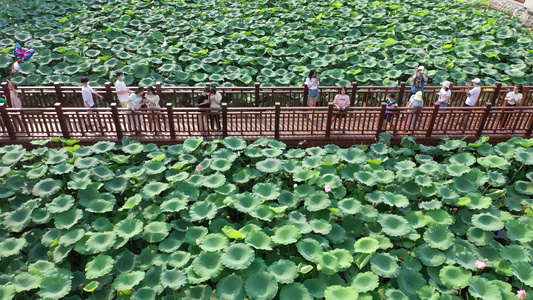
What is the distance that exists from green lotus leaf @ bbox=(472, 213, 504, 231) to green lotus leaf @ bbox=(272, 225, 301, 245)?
2.88 metres

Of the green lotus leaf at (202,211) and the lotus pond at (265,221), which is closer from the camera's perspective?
the lotus pond at (265,221)

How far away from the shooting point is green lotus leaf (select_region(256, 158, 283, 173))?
675 centimetres

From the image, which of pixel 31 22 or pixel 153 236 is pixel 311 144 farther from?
pixel 31 22

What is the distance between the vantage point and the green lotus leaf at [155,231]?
555cm

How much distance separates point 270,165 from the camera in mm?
6945

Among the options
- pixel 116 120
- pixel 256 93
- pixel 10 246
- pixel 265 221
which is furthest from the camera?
pixel 256 93

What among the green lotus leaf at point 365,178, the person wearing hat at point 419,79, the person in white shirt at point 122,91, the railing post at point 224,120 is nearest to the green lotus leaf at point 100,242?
the railing post at point 224,120

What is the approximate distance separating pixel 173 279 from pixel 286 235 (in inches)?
68.7

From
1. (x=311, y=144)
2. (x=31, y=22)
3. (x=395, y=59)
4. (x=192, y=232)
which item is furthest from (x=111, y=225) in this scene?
(x=31, y=22)

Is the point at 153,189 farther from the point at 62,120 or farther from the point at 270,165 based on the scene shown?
the point at 62,120

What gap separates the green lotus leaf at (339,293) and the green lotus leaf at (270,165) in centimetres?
248

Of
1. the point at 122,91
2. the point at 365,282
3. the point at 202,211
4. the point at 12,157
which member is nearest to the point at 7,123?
the point at 12,157

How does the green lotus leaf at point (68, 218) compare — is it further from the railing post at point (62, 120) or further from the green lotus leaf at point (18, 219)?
the railing post at point (62, 120)

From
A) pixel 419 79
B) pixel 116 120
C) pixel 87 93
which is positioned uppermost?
pixel 419 79
